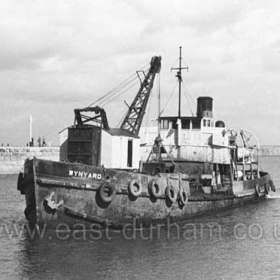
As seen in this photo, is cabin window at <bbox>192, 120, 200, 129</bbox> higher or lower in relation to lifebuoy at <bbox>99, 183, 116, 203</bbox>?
higher

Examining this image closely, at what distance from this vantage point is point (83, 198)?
18797mm

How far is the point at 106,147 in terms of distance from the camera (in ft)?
70.8

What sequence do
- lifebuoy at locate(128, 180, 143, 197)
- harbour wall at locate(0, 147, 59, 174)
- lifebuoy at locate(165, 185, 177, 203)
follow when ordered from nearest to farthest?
lifebuoy at locate(128, 180, 143, 197)
lifebuoy at locate(165, 185, 177, 203)
harbour wall at locate(0, 147, 59, 174)

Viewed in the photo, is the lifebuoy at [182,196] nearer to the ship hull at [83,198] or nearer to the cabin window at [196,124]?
the ship hull at [83,198]

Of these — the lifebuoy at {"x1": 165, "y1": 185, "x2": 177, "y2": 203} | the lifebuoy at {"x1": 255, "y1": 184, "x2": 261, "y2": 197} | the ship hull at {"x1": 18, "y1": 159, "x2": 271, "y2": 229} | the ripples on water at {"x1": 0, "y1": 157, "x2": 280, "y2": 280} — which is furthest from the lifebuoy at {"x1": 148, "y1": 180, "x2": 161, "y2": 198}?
the lifebuoy at {"x1": 255, "y1": 184, "x2": 261, "y2": 197}

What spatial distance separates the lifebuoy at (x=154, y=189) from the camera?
67.1 ft

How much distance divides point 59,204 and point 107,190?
1891 mm

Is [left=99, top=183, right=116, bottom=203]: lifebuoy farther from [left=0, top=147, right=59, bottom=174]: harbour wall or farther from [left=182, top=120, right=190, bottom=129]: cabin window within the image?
[left=0, top=147, right=59, bottom=174]: harbour wall

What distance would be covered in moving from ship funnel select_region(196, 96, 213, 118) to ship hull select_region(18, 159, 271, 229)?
31.3ft

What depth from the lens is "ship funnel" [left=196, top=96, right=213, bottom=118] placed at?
29.8 m

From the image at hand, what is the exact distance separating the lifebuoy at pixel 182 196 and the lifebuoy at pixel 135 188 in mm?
2627

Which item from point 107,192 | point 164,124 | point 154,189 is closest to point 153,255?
point 107,192

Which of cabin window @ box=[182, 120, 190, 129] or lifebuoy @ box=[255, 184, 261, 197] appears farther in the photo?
lifebuoy @ box=[255, 184, 261, 197]

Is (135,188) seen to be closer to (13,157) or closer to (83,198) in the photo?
(83,198)
